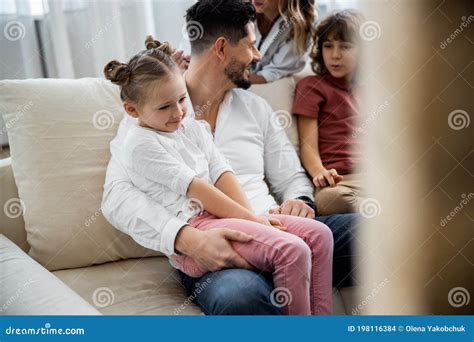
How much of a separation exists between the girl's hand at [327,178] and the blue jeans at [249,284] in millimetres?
69

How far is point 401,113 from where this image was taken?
0.87 m

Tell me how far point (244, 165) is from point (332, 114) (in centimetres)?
20

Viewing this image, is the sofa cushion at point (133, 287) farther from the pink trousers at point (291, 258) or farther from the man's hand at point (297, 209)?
the man's hand at point (297, 209)

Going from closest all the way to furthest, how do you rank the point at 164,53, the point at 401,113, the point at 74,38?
the point at 401,113, the point at 164,53, the point at 74,38

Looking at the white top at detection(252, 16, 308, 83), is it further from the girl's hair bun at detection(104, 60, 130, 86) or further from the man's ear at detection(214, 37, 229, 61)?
the girl's hair bun at detection(104, 60, 130, 86)

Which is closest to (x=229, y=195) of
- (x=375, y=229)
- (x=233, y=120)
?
(x=233, y=120)

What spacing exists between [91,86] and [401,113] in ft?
2.21

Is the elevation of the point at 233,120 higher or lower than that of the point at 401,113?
lower

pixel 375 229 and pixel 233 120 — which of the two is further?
pixel 233 120

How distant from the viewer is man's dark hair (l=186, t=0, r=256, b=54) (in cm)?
113

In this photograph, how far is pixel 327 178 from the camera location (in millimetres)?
1110

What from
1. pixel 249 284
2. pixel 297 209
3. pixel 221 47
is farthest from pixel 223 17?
pixel 249 284

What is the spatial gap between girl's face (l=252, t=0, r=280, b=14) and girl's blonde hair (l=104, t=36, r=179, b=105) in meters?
0.27

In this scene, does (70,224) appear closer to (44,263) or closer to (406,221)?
(44,263)
